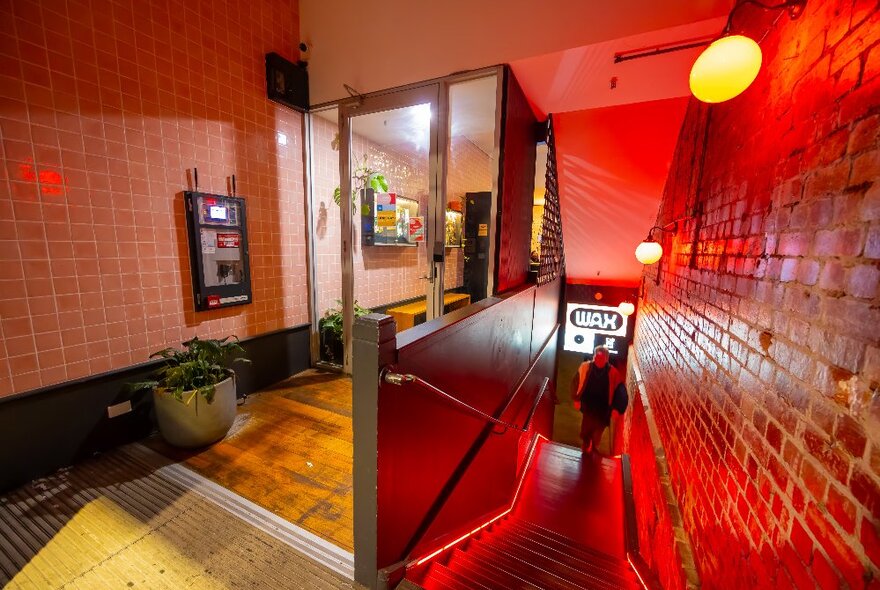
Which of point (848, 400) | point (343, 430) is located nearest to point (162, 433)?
point (343, 430)

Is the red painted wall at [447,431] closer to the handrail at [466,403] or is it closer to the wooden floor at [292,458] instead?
the handrail at [466,403]

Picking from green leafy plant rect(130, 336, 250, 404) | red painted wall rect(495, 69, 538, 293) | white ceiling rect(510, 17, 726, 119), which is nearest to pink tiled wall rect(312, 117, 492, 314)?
red painted wall rect(495, 69, 538, 293)

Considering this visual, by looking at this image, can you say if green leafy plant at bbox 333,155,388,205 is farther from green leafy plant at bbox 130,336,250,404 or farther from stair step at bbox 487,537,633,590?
stair step at bbox 487,537,633,590

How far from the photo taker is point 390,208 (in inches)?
182

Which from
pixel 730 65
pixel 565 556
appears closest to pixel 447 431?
pixel 565 556

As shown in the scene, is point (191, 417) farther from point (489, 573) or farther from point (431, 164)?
point (431, 164)

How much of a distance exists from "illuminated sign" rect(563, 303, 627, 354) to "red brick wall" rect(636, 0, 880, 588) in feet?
16.2

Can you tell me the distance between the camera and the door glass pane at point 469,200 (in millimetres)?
3949

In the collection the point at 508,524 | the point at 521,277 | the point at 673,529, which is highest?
the point at 521,277

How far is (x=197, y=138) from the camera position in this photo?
2.99 meters

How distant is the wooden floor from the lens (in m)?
2.06

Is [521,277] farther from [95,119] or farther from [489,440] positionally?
[95,119]

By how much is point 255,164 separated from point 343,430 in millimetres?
2806

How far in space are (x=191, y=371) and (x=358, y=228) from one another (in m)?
2.61
